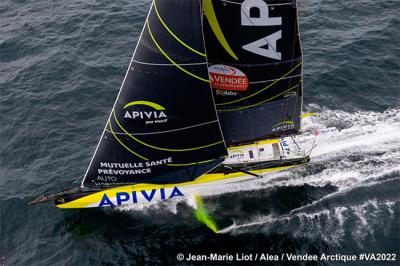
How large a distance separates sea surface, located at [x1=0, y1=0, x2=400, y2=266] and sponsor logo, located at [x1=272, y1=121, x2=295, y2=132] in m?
3.24

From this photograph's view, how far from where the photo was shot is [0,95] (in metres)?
47.7

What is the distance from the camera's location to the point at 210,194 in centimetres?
3834

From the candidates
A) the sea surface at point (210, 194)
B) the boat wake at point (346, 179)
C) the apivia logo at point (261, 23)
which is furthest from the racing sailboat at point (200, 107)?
the boat wake at point (346, 179)

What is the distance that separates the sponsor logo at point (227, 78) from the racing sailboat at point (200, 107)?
0.07m

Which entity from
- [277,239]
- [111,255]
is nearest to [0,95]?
[111,255]

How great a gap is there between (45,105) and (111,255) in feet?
62.8

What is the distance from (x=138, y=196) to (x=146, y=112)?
7.67 meters

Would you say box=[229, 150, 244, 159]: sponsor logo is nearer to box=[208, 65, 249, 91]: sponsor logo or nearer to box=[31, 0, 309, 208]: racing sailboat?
box=[31, 0, 309, 208]: racing sailboat

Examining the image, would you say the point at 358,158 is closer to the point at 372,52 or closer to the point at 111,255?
the point at 372,52

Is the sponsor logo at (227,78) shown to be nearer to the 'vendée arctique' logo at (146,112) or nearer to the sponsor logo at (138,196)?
the 'vendée arctique' logo at (146,112)

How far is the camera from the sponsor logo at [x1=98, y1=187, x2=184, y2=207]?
120ft

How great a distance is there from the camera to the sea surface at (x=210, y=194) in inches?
1352

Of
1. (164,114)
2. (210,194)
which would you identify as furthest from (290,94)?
(210,194)

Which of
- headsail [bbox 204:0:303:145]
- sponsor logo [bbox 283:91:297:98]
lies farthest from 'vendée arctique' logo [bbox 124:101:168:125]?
sponsor logo [bbox 283:91:297:98]
